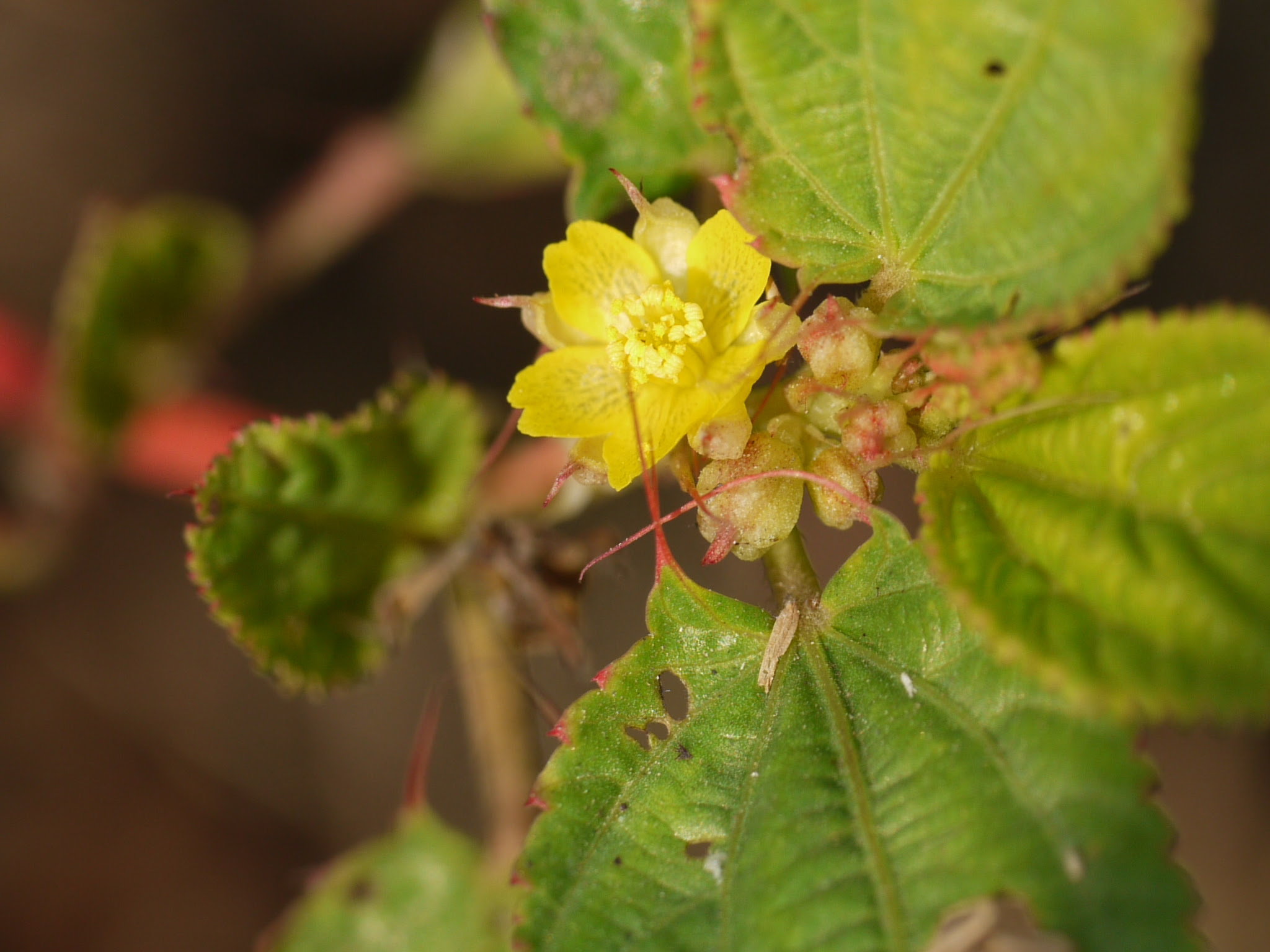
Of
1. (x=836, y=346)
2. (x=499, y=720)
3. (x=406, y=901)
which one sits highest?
(x=836, y=346)

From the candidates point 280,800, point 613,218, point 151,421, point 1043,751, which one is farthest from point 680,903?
point 280,800

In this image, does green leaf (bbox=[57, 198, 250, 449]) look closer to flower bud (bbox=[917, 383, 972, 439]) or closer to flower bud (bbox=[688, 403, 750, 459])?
flower bud (bbox=[688, 403, 750, 459])

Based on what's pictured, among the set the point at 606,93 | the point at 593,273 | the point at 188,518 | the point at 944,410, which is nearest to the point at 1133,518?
the point at 944,410

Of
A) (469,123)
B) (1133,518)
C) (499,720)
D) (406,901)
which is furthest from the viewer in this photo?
(469,123)

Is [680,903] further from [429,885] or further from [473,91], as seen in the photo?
[473,91]

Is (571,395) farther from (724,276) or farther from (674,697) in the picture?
(674,697)

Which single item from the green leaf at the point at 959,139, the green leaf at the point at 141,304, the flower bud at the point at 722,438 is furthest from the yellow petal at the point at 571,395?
the green leaf at the point at 141,304
